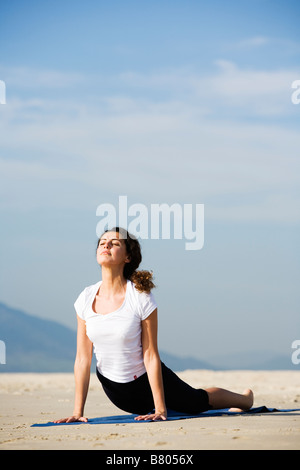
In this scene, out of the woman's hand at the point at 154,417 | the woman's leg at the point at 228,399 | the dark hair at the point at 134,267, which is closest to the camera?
the woman's hand at the point at 154,417

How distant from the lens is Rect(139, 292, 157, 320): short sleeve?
6281mm

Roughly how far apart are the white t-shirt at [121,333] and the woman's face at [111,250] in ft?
0.88

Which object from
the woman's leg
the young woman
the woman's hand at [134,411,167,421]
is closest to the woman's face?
the young woman

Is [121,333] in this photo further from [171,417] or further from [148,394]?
[171,417]

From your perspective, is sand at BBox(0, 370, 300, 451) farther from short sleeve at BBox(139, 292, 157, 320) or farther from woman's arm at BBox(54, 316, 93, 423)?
short sleeve at BBox(139, 292, 157, 320)

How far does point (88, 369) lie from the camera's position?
654 cm

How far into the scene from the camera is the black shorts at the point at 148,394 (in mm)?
6445

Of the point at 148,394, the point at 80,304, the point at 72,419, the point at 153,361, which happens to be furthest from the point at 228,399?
the point at 80,304

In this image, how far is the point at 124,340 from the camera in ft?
20.6

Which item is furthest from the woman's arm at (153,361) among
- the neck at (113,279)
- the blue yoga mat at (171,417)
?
the neck at (113,279)

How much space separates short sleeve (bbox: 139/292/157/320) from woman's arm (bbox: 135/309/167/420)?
0.12 feet

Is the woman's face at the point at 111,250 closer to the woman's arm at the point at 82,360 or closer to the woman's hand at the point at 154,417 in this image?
the woman's arm at the point at 82,360
